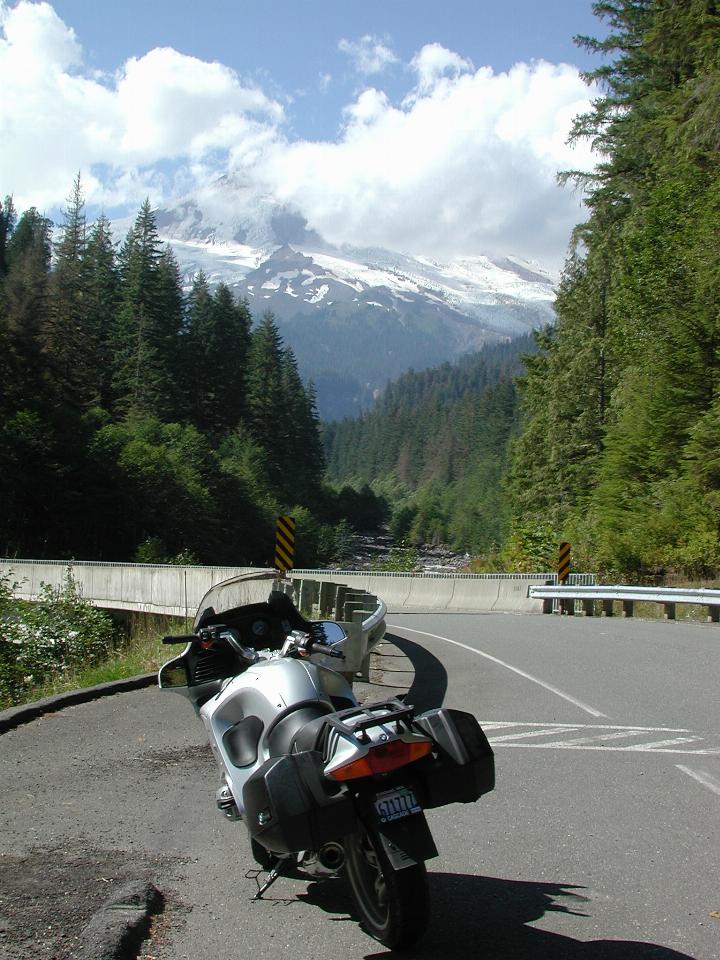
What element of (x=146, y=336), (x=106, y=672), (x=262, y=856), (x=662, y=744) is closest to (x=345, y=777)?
(x=262, y=856)

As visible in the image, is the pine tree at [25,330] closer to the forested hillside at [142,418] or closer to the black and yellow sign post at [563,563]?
the forested hillside at [142,418]

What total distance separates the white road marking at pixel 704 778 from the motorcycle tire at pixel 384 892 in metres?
3.62

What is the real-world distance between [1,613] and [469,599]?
609 inches

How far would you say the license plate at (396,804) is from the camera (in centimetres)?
413

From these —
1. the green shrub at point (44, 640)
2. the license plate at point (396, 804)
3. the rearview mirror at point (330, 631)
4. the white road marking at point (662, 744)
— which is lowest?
the green shrub at point (44, 640)

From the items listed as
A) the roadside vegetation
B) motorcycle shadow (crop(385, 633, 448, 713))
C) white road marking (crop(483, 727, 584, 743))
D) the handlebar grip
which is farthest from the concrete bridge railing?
the handlebar grip

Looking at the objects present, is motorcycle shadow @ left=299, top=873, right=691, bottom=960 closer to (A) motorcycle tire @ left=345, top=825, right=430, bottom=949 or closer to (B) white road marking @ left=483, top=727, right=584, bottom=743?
(A) motorcycle tire @ left=345, top=825, right=430, bottom=949

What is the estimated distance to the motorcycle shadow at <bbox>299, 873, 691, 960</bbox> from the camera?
4.25 meters

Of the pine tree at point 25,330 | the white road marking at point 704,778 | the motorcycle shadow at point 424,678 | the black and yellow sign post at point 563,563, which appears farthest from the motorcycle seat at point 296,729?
the pine tree at point 25,330

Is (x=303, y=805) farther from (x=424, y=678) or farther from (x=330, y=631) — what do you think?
(x=424, y=678)

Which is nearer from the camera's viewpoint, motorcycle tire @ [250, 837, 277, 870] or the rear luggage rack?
the rear luggage rack

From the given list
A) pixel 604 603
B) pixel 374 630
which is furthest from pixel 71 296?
pixel 374 630

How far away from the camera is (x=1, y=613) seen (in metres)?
21.6

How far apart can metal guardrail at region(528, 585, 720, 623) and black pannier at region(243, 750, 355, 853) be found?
59.1 ft
